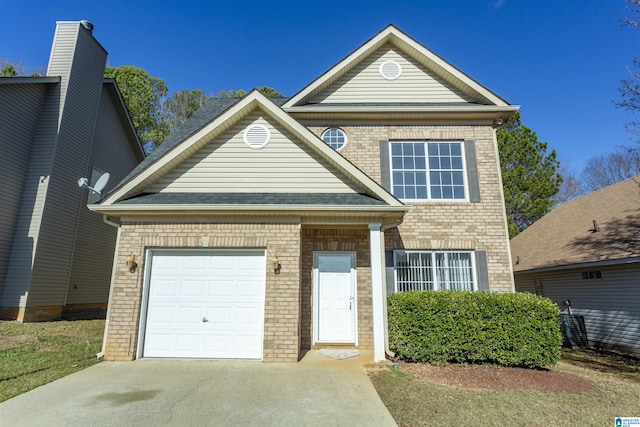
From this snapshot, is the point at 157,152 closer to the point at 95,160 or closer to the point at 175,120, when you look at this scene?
the point at 95,160

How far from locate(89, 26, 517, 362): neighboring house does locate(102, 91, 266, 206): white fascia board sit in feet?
0.10

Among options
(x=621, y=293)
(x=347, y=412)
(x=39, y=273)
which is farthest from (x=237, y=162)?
(x=621, y=293)

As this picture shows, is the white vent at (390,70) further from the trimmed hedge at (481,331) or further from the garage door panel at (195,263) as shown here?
the garage door panel at (195,263)

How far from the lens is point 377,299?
7.11 m

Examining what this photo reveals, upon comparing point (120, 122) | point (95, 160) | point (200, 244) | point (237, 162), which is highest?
point (120, 122)

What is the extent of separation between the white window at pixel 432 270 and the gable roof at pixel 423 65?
13.9ft

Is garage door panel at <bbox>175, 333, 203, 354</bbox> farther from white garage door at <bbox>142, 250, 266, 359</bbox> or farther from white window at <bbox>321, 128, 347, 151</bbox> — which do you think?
white window at <bbox>321, 128, 347, 151</bbox>

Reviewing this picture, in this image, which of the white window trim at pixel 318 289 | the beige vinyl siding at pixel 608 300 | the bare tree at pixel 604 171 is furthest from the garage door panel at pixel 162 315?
the bare tree at pixel 604 171

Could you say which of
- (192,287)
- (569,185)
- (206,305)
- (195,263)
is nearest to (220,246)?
(195,263)

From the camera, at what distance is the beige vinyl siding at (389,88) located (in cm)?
1050

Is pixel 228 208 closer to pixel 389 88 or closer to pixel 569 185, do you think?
pixel 389 88

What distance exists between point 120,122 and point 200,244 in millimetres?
13035

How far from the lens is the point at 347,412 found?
4.47 m

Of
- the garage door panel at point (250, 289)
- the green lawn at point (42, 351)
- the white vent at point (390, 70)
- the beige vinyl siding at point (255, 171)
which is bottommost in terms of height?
the green lawn at point (42, 351)
